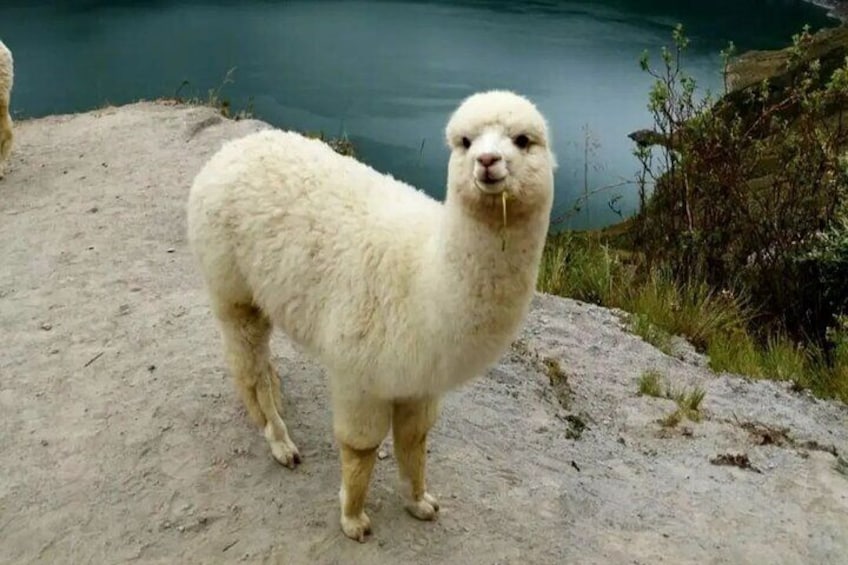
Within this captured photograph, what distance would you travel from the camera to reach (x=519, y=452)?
14.5ft

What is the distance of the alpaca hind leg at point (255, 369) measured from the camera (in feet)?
13.2

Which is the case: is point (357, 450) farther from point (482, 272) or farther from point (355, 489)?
point (482, 272)

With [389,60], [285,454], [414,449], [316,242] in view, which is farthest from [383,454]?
[389,60]

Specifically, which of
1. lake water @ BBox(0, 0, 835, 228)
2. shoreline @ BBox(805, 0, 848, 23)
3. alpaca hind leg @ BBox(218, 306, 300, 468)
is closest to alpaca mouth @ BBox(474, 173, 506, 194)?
alpaca hind leg @ BBox(218, 306, 300, 468)

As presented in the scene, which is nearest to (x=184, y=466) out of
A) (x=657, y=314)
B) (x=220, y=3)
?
(x=657, y=314)

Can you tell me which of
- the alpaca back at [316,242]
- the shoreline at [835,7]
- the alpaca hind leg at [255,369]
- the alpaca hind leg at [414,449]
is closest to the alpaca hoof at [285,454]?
the alpaca hind leg at [255,369]

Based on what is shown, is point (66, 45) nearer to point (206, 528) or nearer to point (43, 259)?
point (43, 259)

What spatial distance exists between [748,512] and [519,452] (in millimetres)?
1092

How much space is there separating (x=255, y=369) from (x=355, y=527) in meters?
0.88

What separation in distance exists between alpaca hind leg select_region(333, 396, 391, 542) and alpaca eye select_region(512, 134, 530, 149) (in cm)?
118

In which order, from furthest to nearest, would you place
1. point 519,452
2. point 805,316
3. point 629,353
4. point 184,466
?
point 805,316 → point 629,353 → point 519,452 → point 184,466

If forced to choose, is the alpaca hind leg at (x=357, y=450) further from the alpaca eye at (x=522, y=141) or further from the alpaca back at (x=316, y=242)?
the alpaca eye at (x=522, y=141)

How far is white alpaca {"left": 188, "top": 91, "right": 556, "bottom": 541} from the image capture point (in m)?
2.88

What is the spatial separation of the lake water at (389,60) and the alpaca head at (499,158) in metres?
10.2
